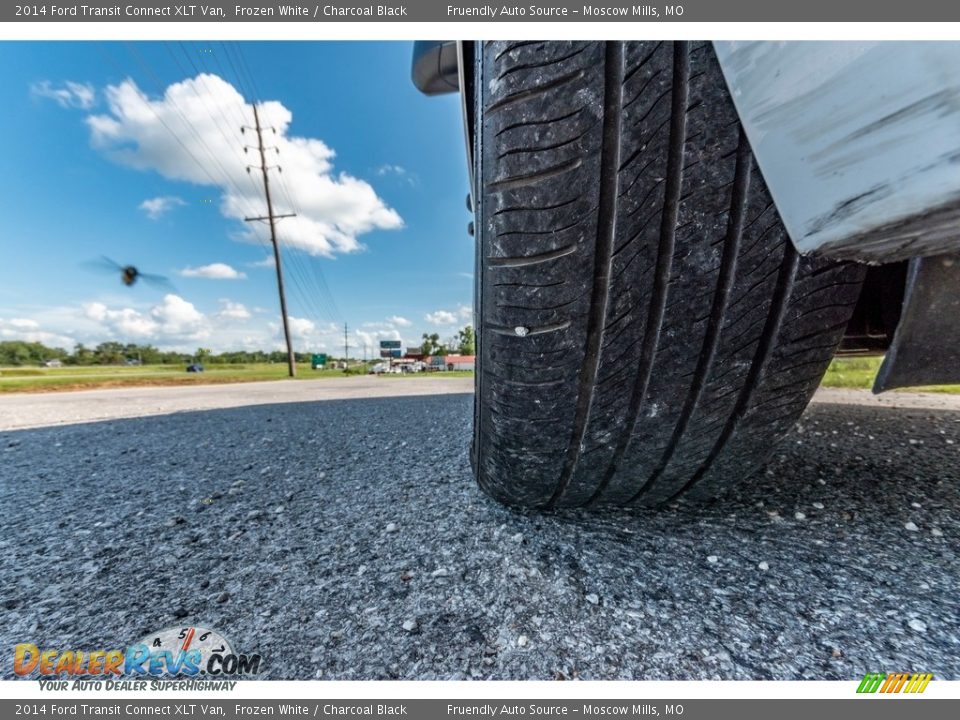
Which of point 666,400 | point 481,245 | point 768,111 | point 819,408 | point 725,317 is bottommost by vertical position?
point 819,408

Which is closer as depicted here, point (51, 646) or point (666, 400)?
point (51, 646)

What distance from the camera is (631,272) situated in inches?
23.4

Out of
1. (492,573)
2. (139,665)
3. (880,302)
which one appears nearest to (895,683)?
(492,573)

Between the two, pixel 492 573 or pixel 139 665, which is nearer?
pixel 139 665

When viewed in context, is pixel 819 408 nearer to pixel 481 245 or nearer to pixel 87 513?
pixel 481 245

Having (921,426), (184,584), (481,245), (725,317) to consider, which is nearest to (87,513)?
(184,584)

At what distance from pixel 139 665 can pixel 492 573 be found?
54 centimetres

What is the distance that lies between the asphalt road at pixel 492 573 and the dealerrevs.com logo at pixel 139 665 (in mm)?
15

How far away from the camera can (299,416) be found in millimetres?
2666

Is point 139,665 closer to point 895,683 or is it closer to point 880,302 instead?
point 895,683

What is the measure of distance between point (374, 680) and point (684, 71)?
94 centimetres

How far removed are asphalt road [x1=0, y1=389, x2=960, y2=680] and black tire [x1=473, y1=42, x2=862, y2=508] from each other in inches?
8.2

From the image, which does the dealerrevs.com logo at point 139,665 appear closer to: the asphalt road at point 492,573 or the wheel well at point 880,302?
the asphalt road at point 492,573

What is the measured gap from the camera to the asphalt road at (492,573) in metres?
0.51
